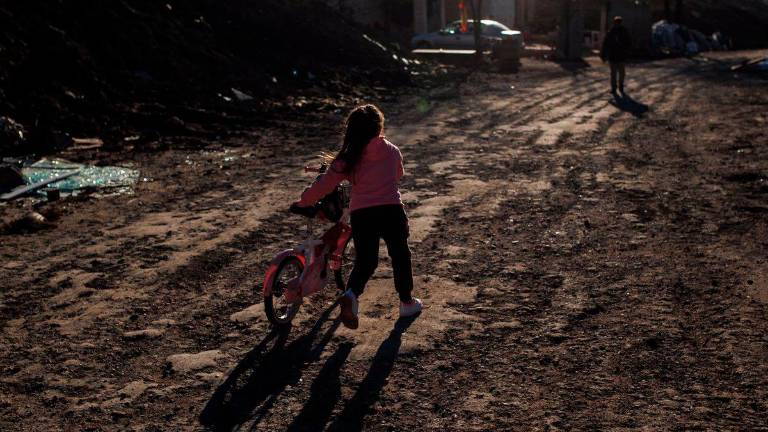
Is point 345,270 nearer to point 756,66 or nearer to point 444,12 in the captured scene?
point 756,66

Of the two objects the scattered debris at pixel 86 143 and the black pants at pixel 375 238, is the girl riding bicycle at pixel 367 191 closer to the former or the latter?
the black pants at pixel 375 238

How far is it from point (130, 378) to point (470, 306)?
2.31 m

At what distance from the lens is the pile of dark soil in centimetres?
1425

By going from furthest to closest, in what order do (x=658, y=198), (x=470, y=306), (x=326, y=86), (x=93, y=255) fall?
1. (x=326, y=86)
2. (x=658, y=198)
3. (x=93, y=255)
4. (x=470, y=306)

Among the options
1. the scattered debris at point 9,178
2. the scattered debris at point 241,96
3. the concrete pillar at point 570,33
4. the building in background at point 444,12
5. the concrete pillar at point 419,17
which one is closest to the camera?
the scattered debris at point 9,178

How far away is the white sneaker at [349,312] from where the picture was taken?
5.41 metres

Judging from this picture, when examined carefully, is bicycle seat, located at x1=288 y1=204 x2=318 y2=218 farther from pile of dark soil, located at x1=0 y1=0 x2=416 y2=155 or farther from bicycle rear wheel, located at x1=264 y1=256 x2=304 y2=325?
pile of dark soil, located at x1=0 y1=0 x2=416 y2=155

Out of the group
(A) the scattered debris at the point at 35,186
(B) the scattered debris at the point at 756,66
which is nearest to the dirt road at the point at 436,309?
(A) the scattered debris at the point at 35,186

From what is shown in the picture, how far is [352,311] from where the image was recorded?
213 inches

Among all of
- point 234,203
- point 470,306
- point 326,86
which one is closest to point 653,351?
point 470,306

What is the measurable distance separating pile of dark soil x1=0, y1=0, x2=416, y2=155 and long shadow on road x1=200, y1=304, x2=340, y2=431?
8.05 m

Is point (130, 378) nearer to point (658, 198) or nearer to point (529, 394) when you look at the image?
point (529, 394)

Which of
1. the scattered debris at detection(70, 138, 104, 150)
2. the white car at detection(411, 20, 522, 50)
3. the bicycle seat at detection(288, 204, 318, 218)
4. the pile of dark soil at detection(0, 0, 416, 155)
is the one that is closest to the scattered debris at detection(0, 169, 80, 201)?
the pile of dark soil at detection(0, 0, 416, 155)

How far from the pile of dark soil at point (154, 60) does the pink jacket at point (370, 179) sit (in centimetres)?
812
